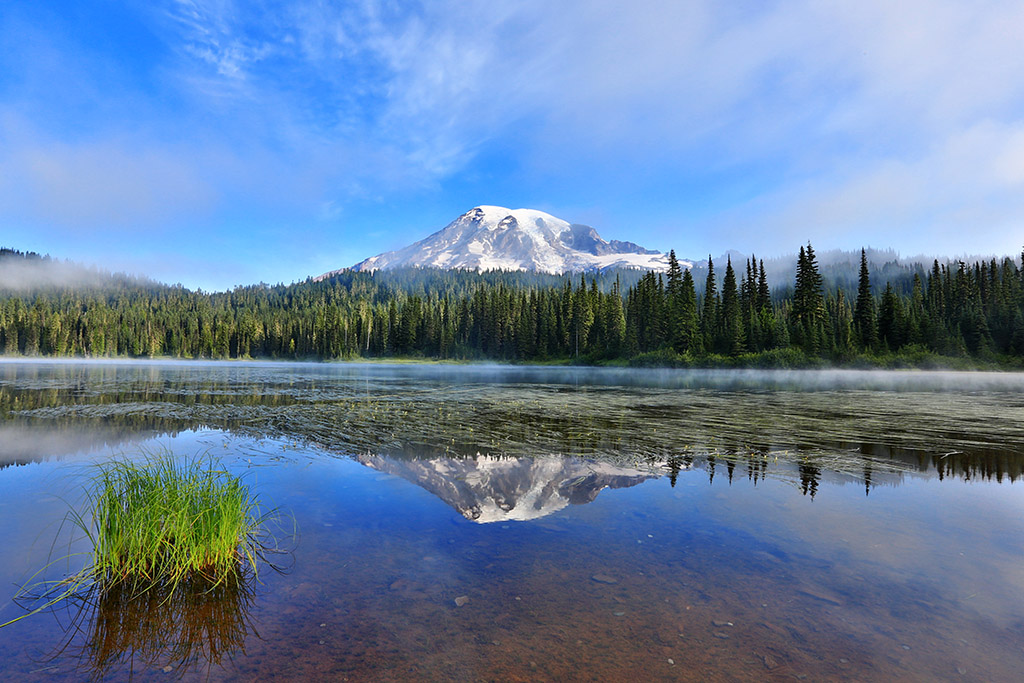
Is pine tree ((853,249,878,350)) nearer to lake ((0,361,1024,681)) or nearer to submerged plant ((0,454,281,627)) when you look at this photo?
lake ((0,361,1024,681))

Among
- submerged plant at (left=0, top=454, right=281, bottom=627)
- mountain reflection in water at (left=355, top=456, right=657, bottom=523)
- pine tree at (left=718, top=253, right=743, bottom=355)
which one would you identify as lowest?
mountain reflection in water at (left=355, top=456, right=657, bottom=523)

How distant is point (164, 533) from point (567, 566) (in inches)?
214

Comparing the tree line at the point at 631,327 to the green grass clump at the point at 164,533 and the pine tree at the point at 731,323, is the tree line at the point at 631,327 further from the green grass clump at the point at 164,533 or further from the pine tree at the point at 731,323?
the green grass clump at the point at 164,533

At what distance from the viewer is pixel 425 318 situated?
6058 inches

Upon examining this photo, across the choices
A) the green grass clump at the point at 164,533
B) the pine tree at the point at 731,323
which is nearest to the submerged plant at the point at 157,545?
the green grass clump at the point at 164,533

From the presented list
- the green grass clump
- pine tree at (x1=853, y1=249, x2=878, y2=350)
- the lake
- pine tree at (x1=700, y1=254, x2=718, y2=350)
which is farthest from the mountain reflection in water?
pine tree at (x1=853, y1=249, x2=878, y2=350)

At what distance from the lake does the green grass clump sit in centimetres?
40

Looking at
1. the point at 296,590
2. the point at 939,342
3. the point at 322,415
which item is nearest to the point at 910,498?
the point at 296,590

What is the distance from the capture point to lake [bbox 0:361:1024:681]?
4754 mm

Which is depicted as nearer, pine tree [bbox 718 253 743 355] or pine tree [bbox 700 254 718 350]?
pine tree [bbox 718 253 743 355]

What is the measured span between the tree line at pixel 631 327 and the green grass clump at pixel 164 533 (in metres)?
96.0

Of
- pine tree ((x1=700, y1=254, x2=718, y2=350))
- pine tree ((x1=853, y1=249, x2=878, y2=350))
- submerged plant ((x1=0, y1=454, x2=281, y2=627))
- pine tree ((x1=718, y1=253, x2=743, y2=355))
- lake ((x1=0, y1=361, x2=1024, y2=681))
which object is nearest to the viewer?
lake ((x1=0, y1=361, x2=1024, y2=681))

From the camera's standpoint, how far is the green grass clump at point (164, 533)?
600 cm

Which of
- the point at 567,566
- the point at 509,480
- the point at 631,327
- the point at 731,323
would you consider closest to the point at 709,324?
the point at 731,323
